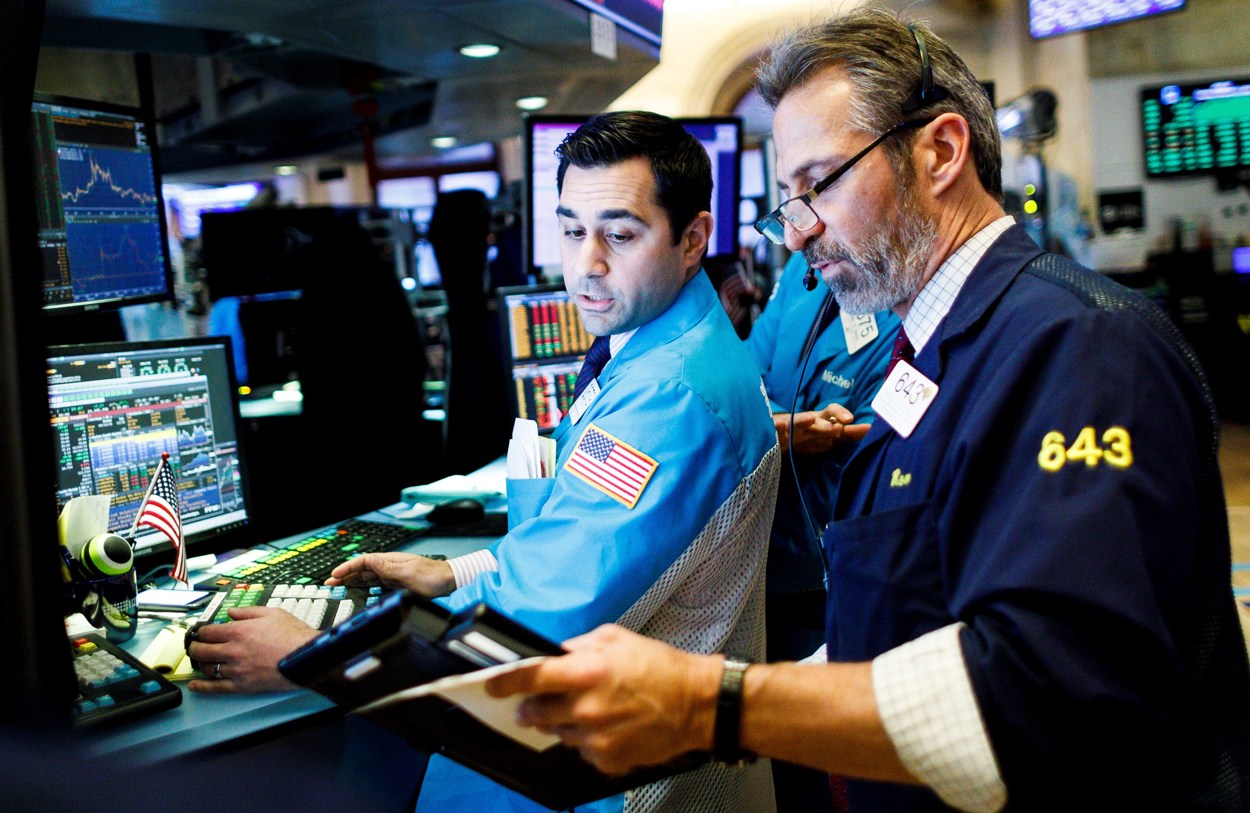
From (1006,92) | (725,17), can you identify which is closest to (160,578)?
(725,17)

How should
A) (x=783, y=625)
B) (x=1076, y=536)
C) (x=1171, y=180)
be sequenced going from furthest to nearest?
(x=1171, y=180)
(x=783, y=625)
(x=1076, y=536)

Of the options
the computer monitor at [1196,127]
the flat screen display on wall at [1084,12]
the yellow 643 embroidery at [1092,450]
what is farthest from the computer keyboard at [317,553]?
the computer monitor at [1196,127]

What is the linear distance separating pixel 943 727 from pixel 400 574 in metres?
1.05

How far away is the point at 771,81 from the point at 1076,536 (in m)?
0.70

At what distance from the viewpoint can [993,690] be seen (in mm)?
819

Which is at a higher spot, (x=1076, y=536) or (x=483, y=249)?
(x=483, y=249)

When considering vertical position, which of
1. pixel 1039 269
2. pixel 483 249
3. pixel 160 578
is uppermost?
pixel 483 249

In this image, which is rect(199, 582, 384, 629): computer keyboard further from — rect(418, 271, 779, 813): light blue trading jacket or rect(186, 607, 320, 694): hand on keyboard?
rect(418, 271, 779, 813): light blue trading jacket

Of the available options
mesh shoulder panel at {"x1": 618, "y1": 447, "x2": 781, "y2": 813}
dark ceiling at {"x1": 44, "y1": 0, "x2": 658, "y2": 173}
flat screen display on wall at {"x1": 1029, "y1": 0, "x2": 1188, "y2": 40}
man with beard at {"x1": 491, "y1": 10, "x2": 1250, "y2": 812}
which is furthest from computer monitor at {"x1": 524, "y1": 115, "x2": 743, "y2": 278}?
flat screen display on wall at {"x1": 1029, "y1": 0, "x2": 1188, "y2": 40}

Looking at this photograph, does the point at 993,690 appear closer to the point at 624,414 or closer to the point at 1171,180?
the point at 624,414

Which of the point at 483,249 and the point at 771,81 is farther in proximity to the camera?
the point at 483,249

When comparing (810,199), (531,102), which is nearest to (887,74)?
(810,199)

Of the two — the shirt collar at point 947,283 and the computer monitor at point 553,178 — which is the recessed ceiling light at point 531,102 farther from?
the shirt collar at point 947,283

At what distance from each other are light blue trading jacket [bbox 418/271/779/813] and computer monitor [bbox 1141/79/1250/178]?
25.7 ft
